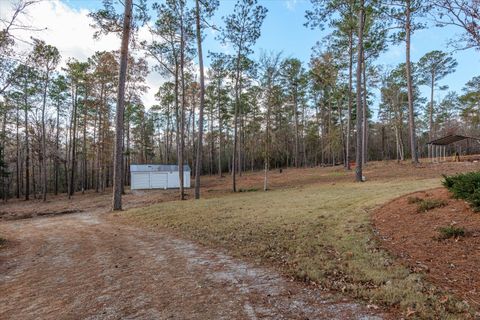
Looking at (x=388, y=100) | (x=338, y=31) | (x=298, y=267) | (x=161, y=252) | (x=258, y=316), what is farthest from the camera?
(x=388, y=100)

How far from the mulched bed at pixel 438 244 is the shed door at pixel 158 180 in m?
23.9

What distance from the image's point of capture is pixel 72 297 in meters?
3.59

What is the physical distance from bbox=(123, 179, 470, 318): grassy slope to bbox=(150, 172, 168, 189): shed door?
1780 centimetres

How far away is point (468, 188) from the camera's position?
561 centimetres

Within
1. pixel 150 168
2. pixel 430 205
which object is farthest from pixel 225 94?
pixel 430 205

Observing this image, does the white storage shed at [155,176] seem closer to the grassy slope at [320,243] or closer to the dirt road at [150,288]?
the grassy slope at [320,243]

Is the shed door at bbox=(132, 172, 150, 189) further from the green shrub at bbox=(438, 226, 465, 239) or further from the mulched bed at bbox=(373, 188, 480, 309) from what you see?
the green shrub at bbox=(438, 226, 465, 239)

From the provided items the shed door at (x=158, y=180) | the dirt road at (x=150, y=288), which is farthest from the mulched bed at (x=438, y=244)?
the shed door at (x=158, y=180)

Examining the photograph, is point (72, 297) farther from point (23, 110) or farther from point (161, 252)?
point (23, 110)

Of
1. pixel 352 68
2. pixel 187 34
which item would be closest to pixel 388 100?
pixel 352 68

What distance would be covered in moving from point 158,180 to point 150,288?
82.6ft

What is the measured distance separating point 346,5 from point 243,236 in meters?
13.3

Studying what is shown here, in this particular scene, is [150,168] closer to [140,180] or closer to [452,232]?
[140,180]

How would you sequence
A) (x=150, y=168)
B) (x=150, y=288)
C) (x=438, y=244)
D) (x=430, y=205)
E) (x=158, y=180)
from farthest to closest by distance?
(x=158, y=180)
(x=150, y=168)
(x=430, y=205)
(x=438, y=244)
(x=150, y=288)
